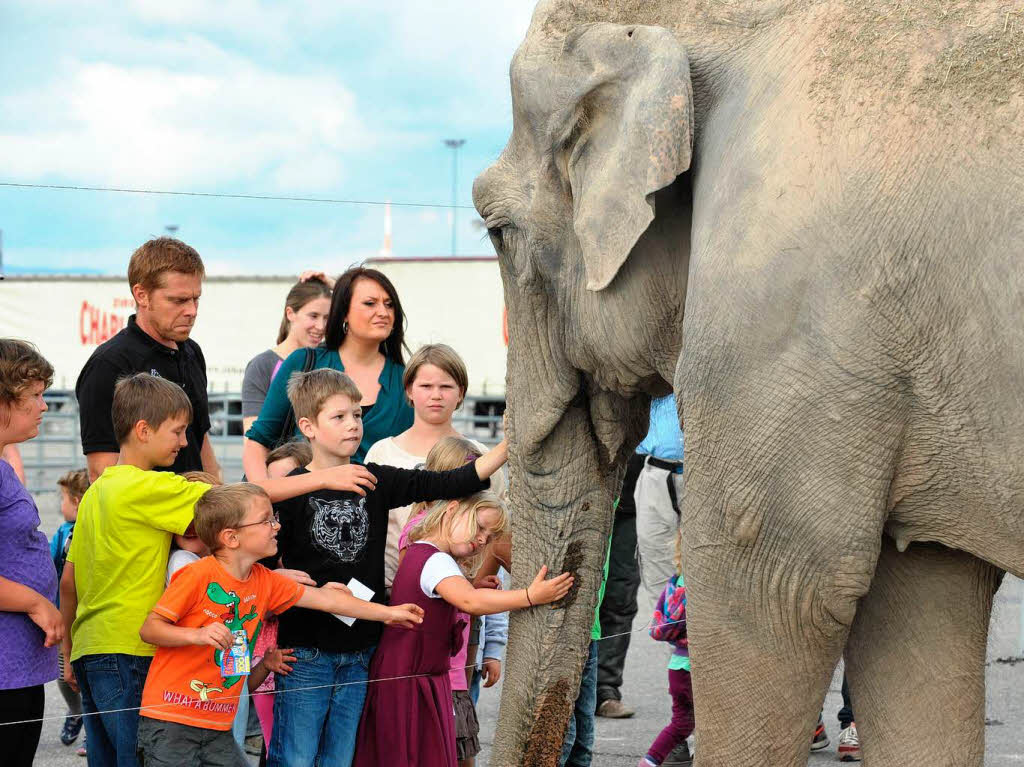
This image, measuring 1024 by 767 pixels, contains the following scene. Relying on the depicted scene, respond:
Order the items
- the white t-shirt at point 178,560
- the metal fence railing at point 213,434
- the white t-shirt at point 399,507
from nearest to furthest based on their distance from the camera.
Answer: the white t-shirt at point 178,560
the white t-shirt at point 399,507
the metal fence railing at point 213,434

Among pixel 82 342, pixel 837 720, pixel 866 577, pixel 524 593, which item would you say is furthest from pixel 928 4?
pixel 82 342

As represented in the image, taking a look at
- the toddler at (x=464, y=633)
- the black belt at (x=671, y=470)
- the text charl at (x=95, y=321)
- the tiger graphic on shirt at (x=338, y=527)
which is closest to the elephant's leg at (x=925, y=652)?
the toddler at (x=464, y=633)

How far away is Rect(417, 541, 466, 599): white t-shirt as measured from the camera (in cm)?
420

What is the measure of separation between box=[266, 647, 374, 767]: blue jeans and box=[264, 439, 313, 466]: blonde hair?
821 millimetres

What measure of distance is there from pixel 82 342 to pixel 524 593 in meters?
21.6

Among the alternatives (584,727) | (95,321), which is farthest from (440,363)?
(95,321)

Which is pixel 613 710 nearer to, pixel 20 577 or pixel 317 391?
pixel 317 391

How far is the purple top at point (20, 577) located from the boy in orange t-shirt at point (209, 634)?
13.0 inches

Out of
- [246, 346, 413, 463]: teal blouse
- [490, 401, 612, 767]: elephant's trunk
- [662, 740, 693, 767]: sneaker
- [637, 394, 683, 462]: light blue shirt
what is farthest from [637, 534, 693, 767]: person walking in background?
[490, 401, 612, 767]: elephant's trunk

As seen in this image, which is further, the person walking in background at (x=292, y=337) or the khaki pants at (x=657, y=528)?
the person walking in background at (x=292, y=337)

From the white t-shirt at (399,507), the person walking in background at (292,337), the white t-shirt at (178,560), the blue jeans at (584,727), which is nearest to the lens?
the white t-shirt at (178,560)

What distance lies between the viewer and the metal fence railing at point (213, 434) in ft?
50.8

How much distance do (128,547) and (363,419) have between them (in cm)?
146

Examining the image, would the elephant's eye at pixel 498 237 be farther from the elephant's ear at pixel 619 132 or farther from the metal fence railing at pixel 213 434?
the metal fence railing at pixel 213 434
